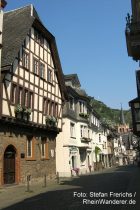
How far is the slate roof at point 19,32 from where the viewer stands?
24694mm

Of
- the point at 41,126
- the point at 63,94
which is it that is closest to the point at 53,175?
the point at 41,126

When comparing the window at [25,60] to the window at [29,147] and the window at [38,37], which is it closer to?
the window at [38,37]

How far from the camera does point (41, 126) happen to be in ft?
92.6

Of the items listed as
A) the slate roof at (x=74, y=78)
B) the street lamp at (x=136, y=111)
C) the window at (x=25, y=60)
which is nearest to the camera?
the window at (x=25, y=60)

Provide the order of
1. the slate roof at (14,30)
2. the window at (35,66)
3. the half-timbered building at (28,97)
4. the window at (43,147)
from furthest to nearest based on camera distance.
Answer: the window at (43,147), the window at (35,66), the slate roof at (14,30), the half-timbered building at (28,97)

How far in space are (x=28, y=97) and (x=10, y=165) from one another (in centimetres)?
545

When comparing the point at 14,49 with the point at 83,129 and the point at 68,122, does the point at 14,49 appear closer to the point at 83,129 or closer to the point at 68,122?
the point at 68,122

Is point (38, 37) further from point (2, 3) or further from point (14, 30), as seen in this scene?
point (2, 3)

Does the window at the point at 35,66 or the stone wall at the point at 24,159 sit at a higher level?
the window at the point at 35,66

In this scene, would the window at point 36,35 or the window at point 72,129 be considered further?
the window at point 72,129

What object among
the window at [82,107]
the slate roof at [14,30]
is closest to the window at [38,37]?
the slate roof at [14,30]

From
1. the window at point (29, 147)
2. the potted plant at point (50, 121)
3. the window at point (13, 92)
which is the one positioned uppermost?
the window at point (13, 92)

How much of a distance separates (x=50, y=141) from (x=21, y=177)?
6.40m

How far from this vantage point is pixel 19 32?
26.6 metres
